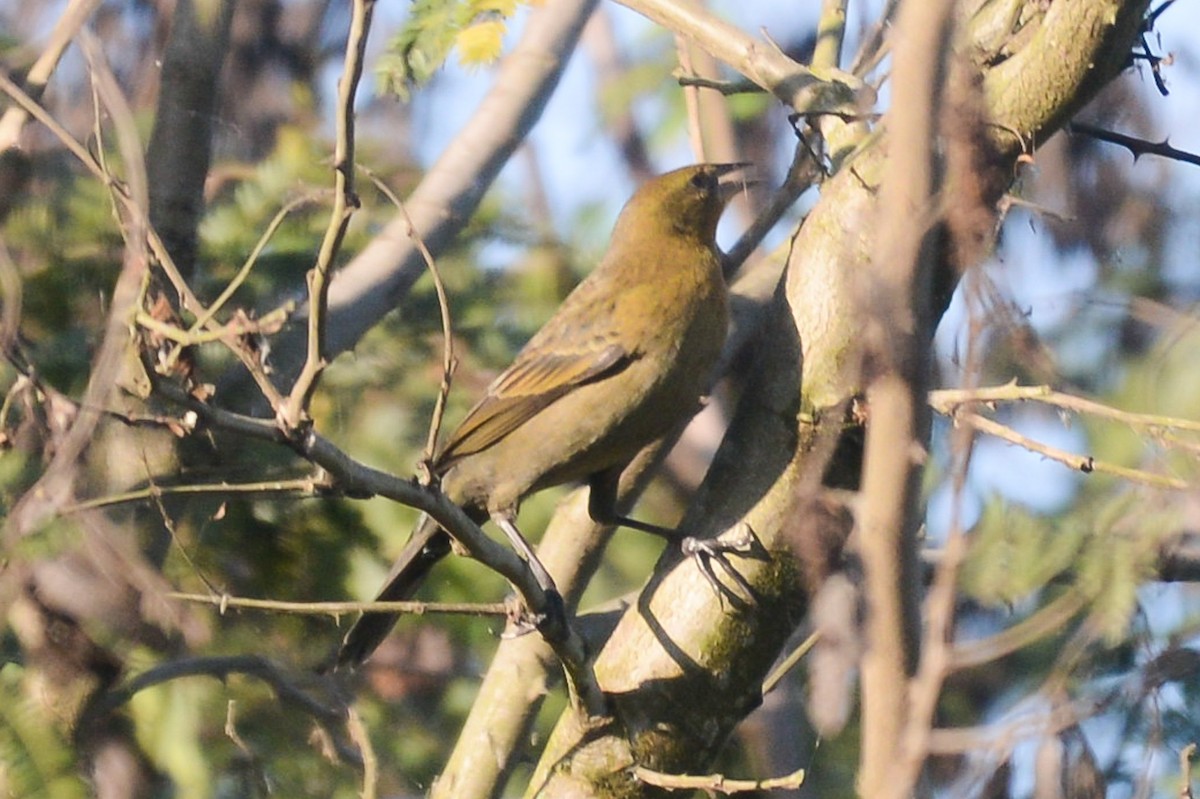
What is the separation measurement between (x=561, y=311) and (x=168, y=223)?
124 centimetres

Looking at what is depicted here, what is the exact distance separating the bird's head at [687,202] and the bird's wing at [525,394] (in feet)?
1.89

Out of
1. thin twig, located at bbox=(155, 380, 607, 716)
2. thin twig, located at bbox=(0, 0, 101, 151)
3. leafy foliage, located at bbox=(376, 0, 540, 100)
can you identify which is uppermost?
leafy foliage, located at bbox=(376, 0, 540, 100)

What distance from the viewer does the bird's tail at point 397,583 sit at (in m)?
4.58

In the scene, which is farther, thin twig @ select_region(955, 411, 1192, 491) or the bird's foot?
the bird's foot

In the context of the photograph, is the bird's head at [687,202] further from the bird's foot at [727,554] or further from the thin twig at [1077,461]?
the thin twig at [1077,461]

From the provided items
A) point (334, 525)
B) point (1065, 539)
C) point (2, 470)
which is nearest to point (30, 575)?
point (2, 470)

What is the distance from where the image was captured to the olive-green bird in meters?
4.82

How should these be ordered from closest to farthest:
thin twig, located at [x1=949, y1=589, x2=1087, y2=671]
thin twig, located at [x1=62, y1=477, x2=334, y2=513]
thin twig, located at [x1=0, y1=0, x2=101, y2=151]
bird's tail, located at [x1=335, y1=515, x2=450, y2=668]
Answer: thin twig, located at [x1=949, y1=589, x2=1087, y2=671] → thin twig, located at [x1=62, y1=477, x2=334, y2=513] → thin twig, located at [x1=0, y1=0, x2=101, y2=151] → bird's tail, located at [x1=335, y1=515, x2=450, y2=668]

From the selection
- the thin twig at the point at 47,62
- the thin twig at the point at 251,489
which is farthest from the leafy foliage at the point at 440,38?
the thin twig at the point at 251,489

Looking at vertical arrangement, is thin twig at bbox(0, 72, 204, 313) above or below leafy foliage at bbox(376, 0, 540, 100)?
below

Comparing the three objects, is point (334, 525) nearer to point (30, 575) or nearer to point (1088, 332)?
point (30, 575)

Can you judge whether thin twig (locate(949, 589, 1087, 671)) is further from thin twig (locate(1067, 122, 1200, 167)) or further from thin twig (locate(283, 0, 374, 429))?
thin twig (locate(1067, 122, 1200, 167))

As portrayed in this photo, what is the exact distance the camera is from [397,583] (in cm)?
476

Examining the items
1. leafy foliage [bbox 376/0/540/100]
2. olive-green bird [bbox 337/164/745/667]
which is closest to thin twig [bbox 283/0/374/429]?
leafy foliage [bbox 376/0/540/100]
